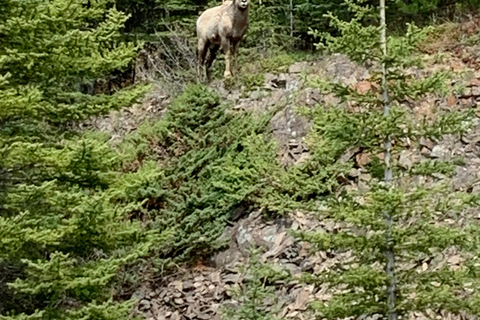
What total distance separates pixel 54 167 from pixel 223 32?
264 inches

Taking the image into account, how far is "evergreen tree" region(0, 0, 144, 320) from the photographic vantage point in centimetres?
609

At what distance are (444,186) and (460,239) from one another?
43cm

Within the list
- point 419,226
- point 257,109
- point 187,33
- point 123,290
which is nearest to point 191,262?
point 123,290

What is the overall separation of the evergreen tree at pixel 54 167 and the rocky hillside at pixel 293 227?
2.48 m

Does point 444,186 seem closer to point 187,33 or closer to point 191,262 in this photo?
point 191,262

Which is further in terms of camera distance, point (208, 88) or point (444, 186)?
point (208, 88)

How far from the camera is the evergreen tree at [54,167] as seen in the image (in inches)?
240

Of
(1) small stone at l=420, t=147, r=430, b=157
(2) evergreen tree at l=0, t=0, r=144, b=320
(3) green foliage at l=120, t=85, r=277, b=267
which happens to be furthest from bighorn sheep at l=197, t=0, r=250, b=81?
(2) evergreen tree at l=0, t=0, r=144, b=320

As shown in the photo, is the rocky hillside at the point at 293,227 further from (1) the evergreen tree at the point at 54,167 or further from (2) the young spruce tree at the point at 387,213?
(2) the young spruce tree at the point at 387,213

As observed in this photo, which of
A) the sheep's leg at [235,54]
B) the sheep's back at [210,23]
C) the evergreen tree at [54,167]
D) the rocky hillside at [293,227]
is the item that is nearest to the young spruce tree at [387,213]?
the evergreen tree at [54,167]

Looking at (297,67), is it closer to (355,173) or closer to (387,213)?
(355,173)

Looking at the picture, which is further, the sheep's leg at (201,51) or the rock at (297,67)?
the sheep's leg at (201,51)

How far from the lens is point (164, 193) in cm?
1080

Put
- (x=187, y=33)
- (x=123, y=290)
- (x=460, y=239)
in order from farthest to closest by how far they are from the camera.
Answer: (x=187, y=33) < (x=123, y=290) < (x=460, y=239)
